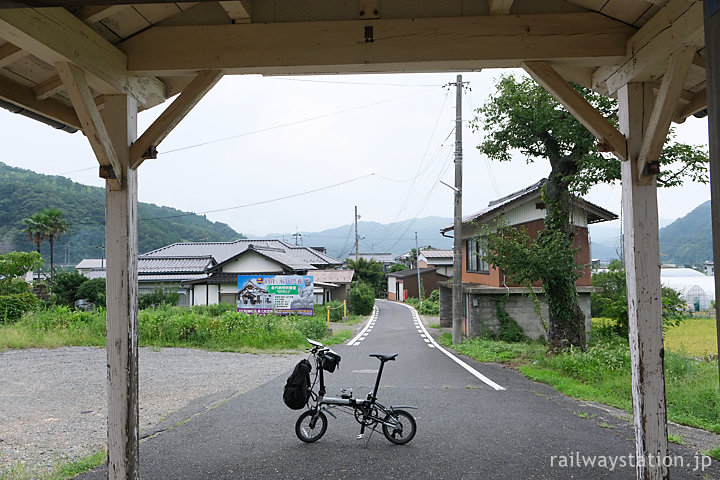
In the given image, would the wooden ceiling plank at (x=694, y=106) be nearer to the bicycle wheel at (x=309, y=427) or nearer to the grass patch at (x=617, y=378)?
the grass patch at (x=617, y=378)

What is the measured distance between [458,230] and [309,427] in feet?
39.5

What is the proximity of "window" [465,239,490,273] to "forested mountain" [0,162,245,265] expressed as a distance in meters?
25.8

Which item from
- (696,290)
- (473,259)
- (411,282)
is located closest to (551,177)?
(473,259)

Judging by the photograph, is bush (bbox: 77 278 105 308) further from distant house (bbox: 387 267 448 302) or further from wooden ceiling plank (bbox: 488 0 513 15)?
distant house (bbox: 387 267 448 302)

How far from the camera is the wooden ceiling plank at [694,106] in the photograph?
4.13 metres

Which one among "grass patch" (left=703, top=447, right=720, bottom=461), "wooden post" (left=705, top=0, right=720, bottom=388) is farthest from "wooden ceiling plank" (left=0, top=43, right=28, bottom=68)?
"grass patch" (left=703, top=447, right=720, bottom=461)

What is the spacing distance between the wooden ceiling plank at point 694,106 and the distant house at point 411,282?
1420 inches

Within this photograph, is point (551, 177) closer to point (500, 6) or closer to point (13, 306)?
point (500, 6)

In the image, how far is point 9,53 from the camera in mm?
3227

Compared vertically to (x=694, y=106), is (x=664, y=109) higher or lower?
lower

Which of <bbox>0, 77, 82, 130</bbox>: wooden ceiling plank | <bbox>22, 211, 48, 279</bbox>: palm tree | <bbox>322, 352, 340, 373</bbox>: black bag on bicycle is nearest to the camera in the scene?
<bbox>0, 77, 82, 130</bbox>: wooden ceiling plank

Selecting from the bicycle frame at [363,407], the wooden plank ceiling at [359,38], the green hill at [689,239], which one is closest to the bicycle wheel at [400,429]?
the bicycle frame at [363,407]

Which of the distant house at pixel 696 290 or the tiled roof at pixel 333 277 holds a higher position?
the tiled roof at pixel 333 277

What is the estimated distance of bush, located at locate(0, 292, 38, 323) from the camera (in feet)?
53.5
